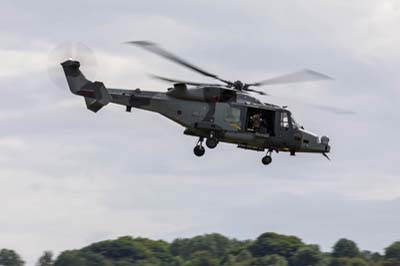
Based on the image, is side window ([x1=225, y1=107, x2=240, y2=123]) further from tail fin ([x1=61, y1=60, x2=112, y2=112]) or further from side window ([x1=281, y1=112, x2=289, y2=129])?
tail fin ([x1=61, y1=60, x2=112, y2=112])

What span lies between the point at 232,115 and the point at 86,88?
904 centimetres

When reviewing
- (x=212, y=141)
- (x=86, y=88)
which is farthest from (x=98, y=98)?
(x=212, y=141)

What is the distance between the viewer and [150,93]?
8725cm

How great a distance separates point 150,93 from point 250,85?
21.5 feet

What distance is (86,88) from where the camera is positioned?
87.6 metres

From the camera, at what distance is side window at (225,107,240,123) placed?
8762 centimetres

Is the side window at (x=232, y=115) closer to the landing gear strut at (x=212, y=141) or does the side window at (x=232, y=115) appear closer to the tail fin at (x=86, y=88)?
the landing gear strut at (x=212, y=141)

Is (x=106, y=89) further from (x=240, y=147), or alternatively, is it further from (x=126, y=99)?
(x=240, y=147)

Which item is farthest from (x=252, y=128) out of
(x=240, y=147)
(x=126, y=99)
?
(x=126, y=99)

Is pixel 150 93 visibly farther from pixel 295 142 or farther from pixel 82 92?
pixel 295 142

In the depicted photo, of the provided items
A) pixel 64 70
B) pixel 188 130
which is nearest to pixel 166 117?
pixel 188 130

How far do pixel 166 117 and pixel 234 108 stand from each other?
4183 millimetres

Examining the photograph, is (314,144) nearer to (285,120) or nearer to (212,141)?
(285,120)

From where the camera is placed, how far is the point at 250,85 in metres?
89.5
